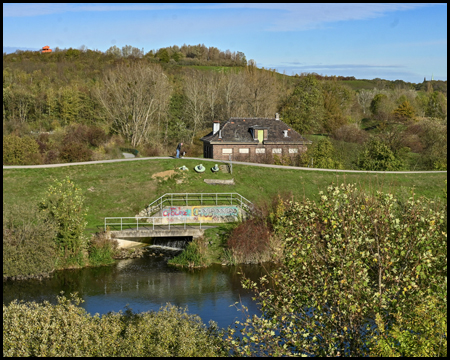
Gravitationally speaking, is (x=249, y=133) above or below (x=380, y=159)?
above

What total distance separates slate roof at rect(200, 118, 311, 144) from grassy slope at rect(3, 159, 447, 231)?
30.4ft

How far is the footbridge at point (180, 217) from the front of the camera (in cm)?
3603

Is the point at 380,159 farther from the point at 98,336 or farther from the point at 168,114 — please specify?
the point at 98,336

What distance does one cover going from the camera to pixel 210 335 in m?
16.6

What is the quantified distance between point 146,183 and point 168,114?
3910 cm

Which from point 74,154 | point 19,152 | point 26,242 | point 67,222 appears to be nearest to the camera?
point 26,242

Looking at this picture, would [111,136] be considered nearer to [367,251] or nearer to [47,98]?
[47,98]

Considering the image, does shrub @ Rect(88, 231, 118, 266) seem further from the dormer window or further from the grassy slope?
the dormer window

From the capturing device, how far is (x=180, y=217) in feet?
128

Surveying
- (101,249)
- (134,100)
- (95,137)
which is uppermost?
(134,100)

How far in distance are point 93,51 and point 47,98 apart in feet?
145

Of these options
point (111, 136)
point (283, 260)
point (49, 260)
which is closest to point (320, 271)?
point (283, 260)

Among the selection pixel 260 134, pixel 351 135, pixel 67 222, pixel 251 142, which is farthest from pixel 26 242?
pixel 351 135

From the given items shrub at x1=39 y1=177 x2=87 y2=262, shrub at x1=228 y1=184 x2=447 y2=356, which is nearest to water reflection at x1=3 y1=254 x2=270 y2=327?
shrub at x1=39 y1=177 x2=87 y2=262
